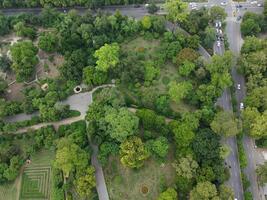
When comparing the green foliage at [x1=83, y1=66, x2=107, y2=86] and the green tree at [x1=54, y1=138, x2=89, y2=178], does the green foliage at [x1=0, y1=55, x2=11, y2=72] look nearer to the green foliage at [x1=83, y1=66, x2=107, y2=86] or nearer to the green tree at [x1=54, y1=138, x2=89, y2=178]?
the green foliage at [x1=83, y1=66, x2=107, y2=86]

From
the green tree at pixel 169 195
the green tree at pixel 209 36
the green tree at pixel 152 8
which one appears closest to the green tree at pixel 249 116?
the green tree at pixel 209 36

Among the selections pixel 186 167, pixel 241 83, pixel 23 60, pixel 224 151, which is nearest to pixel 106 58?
pixel 23 60

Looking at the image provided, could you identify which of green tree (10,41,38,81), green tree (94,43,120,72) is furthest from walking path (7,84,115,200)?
green tree (10,41,38,81)

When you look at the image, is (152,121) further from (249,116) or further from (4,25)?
(4,25)

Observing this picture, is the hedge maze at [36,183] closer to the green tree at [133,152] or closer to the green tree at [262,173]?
the green tree at [133,152]

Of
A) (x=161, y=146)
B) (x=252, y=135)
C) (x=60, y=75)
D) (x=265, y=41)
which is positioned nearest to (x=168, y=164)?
(x=161, y=146)
